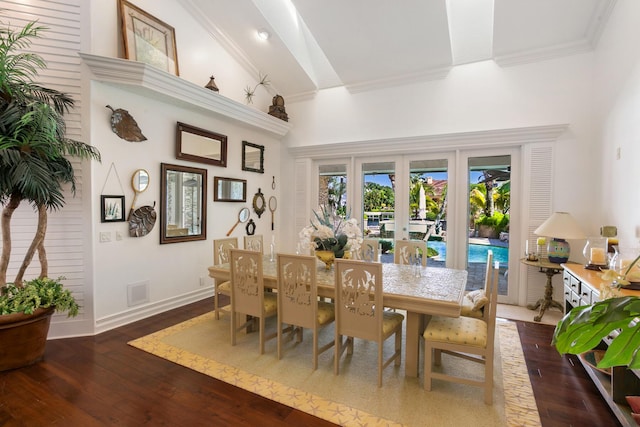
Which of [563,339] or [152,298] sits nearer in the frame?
[563,339]

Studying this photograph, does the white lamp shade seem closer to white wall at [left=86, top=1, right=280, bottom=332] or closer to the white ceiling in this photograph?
the white ceiling

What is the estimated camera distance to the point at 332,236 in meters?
3.05

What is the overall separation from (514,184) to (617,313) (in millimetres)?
4214

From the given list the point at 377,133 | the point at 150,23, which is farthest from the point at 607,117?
the point at 150,23

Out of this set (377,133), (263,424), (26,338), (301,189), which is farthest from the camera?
(301,189)

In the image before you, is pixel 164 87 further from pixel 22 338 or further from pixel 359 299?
pixel 359 299

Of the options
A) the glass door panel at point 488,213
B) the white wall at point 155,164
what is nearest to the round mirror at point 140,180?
the white wall at point 155,164

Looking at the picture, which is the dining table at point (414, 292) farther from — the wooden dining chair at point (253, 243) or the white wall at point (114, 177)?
the white wall at point (114, 177)

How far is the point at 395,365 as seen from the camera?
262 cm

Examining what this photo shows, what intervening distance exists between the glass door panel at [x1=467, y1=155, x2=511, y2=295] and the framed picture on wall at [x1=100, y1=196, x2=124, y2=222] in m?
4.55

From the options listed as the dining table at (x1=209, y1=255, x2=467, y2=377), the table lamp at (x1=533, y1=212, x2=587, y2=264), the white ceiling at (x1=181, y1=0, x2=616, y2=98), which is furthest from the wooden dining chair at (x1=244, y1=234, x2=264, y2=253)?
the table lamp at (x1=533, y1=212, x2=587, y2=264)

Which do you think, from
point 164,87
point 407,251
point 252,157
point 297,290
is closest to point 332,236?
Result: point 297,290

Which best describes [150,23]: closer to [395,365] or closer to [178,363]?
[178,363]

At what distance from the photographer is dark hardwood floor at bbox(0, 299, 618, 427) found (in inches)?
77.9
